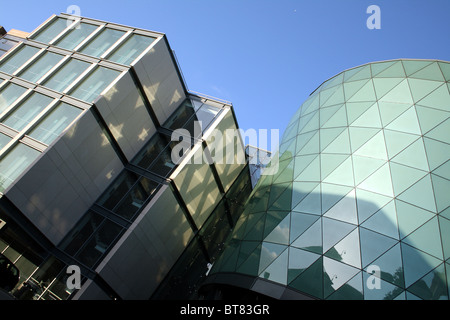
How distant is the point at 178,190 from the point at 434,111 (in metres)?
12.8

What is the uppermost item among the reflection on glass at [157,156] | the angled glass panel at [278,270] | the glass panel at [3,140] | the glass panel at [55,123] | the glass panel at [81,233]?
the reflection on glass at [157,156]

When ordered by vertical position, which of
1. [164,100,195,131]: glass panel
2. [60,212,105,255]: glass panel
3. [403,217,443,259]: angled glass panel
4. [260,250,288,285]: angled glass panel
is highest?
[164,100,195,131]: glass panel

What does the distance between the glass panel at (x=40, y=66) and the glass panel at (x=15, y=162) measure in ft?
20.2

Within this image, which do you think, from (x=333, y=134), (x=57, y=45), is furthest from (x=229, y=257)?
(x=57, y=45)

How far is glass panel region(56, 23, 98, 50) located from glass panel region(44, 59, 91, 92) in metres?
2.14

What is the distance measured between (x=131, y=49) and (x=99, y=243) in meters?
11.8

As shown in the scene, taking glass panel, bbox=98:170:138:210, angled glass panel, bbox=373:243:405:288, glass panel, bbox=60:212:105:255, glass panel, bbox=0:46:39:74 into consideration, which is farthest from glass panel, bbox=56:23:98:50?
angled glass panel, bbox=373:243:405:288

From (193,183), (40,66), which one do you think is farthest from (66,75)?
(193,183)

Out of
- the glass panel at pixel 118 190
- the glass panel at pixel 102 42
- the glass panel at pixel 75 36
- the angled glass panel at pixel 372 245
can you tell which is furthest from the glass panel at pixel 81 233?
the angled glass panel at pixel 372 245

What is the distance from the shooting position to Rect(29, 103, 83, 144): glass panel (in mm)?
17203

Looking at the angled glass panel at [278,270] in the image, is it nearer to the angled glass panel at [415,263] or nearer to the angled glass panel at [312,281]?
the angled glass panel at [312,281]

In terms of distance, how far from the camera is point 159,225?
18.4 m

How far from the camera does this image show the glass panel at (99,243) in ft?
55.6

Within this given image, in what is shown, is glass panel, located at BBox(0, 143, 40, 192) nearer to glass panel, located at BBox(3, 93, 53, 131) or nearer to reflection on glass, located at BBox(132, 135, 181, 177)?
glass panel, located at BBox(3, 93, 53, 131)
